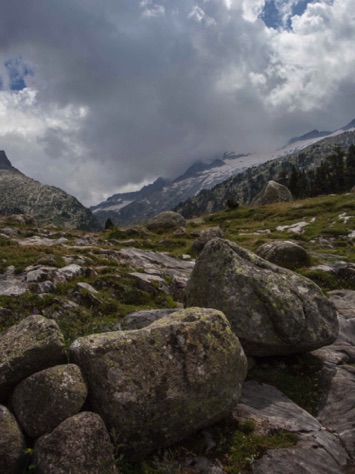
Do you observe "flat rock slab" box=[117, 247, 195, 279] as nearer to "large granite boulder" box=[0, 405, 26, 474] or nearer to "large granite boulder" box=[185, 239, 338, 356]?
"large granite boulder" box=[185, 239, 338, 356]

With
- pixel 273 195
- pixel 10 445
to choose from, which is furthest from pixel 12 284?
pixel 273 195

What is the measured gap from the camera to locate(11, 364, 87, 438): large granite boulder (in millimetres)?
8359

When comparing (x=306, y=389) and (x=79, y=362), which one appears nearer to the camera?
(x=79, y=362)

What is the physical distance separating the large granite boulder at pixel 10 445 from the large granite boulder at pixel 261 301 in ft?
24.9

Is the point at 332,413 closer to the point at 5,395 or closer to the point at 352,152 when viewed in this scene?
the point at 5,395

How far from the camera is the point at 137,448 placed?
8.98 m

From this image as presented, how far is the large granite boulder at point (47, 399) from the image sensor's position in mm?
8359

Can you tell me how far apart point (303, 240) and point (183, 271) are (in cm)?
2301

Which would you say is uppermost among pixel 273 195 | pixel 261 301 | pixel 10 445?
pixel 273 195

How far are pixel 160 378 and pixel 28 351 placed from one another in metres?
3.48

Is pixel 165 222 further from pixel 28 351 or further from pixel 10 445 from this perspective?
pixel 10 445

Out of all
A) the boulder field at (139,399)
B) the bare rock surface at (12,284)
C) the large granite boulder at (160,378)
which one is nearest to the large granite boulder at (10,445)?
the boulder field at (139,399)

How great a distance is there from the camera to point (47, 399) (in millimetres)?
8453

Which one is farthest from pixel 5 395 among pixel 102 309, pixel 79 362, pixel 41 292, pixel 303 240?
pixel 303 240
